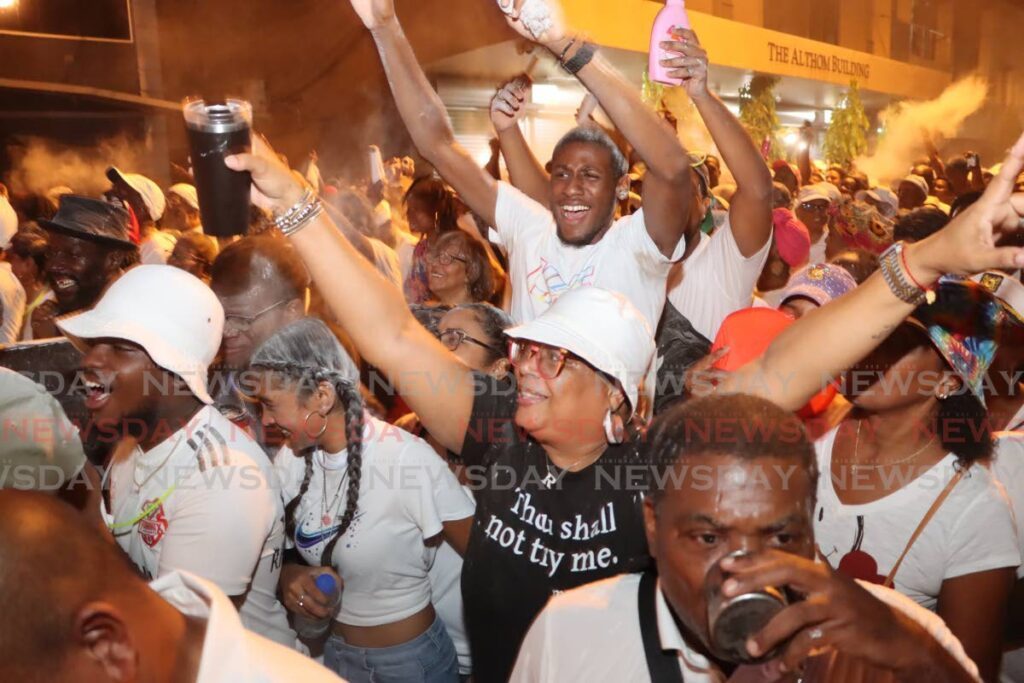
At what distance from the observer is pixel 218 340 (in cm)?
295

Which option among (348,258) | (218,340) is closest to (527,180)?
(218,340)

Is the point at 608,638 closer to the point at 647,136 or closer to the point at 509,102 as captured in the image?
the point at 647,136

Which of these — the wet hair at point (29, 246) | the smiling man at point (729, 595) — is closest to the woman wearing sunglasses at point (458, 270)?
the smiling man at point (729, 595)

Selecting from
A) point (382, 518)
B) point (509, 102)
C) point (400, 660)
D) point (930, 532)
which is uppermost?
point (509, 102)

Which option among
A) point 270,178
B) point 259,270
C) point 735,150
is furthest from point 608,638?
point 259,270

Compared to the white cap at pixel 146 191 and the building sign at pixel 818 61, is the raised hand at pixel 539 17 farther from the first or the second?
the building sign at pixel 818 61

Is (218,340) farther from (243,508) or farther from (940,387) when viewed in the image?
(940,387)

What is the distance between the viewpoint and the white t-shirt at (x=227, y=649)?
58.3 inches

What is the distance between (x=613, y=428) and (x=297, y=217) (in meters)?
1.05

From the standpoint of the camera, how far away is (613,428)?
2490mm

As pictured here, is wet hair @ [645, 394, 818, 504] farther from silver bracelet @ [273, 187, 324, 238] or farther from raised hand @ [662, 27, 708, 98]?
raised hand @ [662, 27, 708, 98]

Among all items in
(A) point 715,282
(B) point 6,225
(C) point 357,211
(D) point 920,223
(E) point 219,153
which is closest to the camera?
(E) point 219,153

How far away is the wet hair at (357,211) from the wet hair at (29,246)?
86.0 inches

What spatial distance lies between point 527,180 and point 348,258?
7.85 ft
